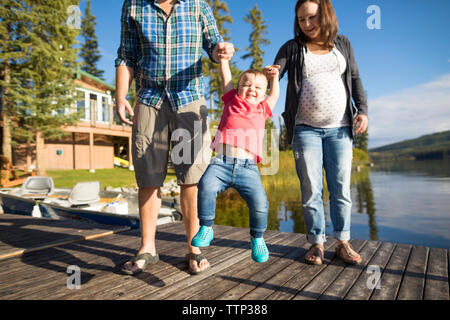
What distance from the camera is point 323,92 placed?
8.16 feet

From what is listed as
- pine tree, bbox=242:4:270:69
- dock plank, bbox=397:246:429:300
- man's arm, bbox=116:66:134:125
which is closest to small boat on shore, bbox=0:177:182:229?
man's arm, bbox=116:66:134:125

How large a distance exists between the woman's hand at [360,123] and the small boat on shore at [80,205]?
3.25 m

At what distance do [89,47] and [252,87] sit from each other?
4241cm

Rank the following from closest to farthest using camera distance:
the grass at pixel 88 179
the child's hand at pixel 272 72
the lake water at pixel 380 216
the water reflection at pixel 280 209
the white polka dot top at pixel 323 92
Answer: the child's hand at pixel 272 72
the white polka dot top at pixel 323 92
the lake water at pixel 380 216
the water reflection at pixel 280 209
the grass at pixel 88 179

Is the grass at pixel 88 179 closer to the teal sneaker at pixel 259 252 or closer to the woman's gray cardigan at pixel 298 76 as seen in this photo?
the woman's gray cardigan at pixel 298 76

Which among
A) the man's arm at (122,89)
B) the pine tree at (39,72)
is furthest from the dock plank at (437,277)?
the pine tree at (39,72)

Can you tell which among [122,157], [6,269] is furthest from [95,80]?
[6,269]

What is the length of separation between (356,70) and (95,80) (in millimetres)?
22151

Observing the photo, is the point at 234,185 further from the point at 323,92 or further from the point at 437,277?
the point at 437,277

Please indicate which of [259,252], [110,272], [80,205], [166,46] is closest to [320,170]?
[259,252]

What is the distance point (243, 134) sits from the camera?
2004 mm

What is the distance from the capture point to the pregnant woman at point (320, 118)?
8.20 ft
